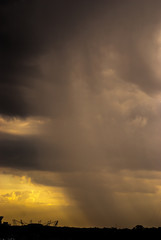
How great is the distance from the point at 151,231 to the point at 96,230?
9694 mm

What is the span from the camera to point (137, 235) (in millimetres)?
45219

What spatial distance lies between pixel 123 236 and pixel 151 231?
4314mm

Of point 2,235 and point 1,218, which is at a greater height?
point 1,218

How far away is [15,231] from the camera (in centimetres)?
6181

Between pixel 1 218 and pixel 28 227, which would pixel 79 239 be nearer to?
→ pixel 28 227

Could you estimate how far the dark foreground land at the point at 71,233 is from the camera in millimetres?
45531

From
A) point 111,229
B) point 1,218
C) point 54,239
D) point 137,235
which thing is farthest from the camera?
point 1,218

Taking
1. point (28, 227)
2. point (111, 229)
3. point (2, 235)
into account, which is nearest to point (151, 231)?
point (111, 229)

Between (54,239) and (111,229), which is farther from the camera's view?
(54,239)

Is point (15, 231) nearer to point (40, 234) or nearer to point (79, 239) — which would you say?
point (40, 234)

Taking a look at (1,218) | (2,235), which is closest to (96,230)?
(2,235)

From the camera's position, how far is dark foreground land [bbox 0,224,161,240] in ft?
149

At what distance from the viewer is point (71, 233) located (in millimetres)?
52781

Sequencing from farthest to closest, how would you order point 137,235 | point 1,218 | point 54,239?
point 1,218 < point 54,239 < point 137,235
